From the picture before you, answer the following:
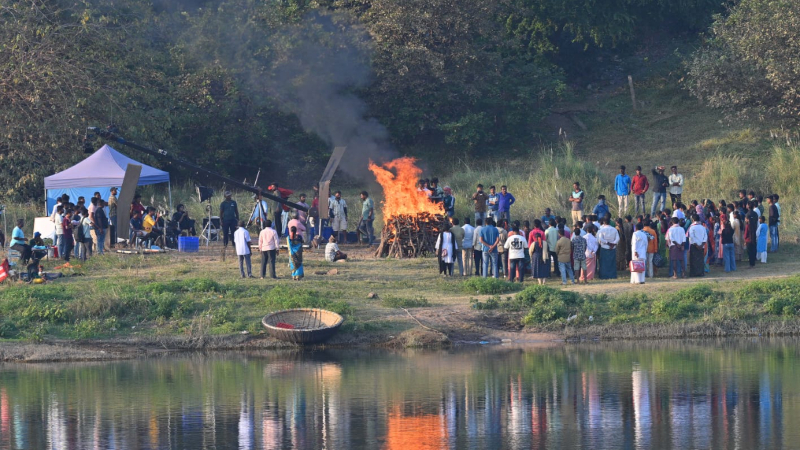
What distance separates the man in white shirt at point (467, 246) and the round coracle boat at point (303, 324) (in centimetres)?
514

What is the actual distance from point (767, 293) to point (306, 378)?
32.3 ft

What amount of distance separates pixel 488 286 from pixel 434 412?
325 inches

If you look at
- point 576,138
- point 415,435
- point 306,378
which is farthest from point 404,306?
point 576,138

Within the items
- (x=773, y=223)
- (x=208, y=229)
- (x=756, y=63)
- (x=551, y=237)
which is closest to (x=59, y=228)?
(x=208, y=229)

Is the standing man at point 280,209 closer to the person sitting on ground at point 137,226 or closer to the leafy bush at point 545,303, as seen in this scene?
A: the person sitting on ground at point 137,226

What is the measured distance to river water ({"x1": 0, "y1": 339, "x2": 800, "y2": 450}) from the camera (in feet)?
41.1

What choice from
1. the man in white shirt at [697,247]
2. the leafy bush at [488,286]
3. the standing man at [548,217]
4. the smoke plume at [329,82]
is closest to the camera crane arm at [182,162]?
the leafy bush at [488,286]

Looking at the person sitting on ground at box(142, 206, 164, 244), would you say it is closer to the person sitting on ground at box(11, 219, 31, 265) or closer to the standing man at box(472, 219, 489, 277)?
the person sitting on ground at box(11, 219, 31, 265)

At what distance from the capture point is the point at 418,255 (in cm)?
2598

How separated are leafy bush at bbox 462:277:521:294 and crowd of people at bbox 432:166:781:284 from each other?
0.61 metres

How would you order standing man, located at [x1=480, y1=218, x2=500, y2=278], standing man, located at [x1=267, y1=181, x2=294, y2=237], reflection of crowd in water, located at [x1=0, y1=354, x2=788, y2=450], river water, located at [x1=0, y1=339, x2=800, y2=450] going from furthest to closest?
standing man, located at [x1=267, y1=181, x2=294, y2=237], standing man, located at [x1=480, y1=218, x2=500, y2=278], river water, located at [x1=0, y1=339, x2=800, y2=450], reflection of crowd in water, located at [x1=0, y1=354, x2=788, y2=450]

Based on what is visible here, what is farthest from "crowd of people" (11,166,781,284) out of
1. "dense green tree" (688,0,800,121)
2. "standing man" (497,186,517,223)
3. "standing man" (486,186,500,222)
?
"dense green tree" (688,0,800,121)

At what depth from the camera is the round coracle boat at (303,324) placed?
739 inches

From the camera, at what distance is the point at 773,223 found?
2547 cm
